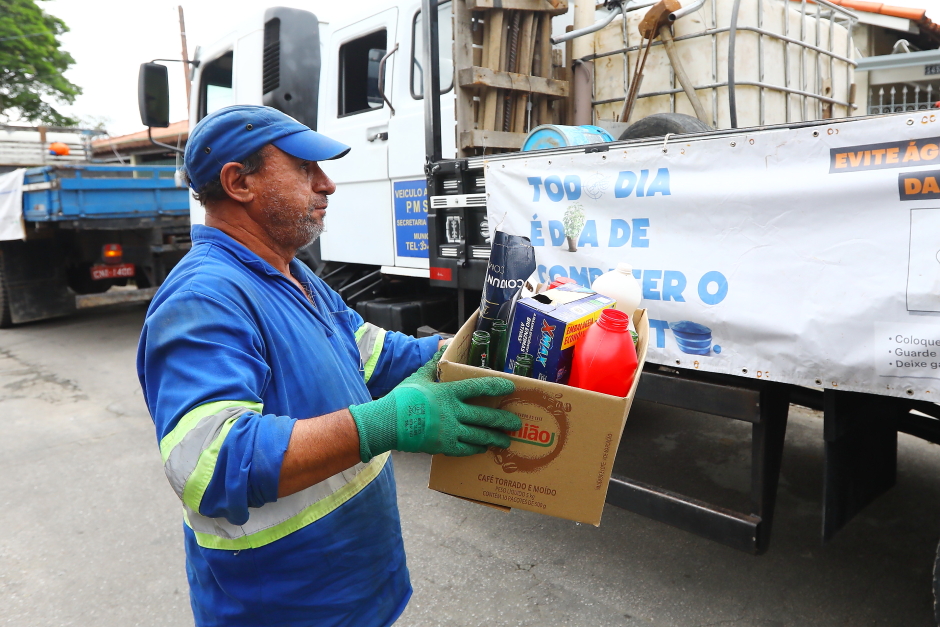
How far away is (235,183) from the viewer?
142 cm

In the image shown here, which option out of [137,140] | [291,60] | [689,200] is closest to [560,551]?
[689,200]

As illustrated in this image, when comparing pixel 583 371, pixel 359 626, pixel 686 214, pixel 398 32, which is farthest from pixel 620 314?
pixel 398 32

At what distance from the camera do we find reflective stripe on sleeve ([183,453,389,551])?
1335mm

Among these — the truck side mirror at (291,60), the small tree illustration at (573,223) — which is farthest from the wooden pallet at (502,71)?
the truck side mirror at (291,60)

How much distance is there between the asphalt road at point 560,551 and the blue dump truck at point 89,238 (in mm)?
4037

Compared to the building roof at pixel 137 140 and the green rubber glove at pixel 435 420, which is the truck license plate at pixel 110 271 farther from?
the building roof at pixel 137 140

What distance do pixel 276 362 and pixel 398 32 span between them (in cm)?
316

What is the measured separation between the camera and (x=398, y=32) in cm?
396

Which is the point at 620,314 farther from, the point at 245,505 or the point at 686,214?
the point at 686,214

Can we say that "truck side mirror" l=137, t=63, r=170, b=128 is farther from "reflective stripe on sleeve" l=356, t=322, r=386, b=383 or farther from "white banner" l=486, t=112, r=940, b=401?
"reflective stripe on sleeve" l=356, t=322, r=386, b=383

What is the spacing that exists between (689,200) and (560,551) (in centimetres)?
166

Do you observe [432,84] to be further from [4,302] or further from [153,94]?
[4,302]

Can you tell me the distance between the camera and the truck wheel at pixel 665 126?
2885mm

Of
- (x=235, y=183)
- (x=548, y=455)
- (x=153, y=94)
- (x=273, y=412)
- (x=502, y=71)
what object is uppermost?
(x=153, y=94)
